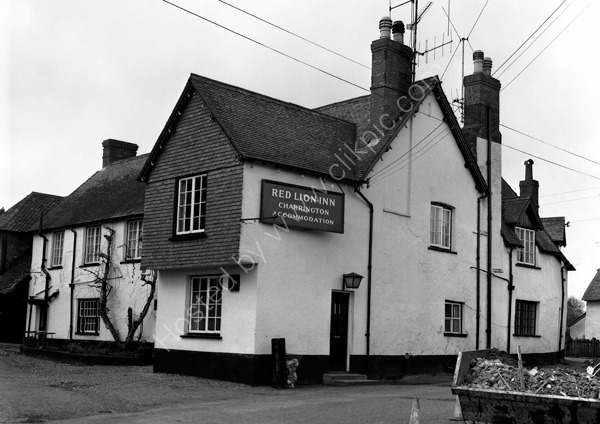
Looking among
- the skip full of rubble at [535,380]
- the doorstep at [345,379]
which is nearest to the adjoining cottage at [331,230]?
the doorstep at [345,379]

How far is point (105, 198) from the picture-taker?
104 feet

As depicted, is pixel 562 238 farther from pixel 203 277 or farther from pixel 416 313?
pixel 203 277

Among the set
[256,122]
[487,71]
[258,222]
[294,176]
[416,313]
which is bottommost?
[416,313]

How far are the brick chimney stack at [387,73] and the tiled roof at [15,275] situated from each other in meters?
18.9

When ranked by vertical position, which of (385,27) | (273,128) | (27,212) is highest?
(385,27)

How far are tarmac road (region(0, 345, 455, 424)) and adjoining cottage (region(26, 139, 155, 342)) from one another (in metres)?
6.04

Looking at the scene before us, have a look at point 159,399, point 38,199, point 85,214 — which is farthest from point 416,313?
point 38,199

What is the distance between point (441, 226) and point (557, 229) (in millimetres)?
12708

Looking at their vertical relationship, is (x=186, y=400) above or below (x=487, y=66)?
below

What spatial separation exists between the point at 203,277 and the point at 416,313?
6854mm

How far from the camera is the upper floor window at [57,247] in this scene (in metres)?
32.4

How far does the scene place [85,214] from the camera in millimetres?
31266

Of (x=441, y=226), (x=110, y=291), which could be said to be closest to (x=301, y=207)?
(x=441, y=226)

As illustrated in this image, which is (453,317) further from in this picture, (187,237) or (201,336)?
(187,237)
